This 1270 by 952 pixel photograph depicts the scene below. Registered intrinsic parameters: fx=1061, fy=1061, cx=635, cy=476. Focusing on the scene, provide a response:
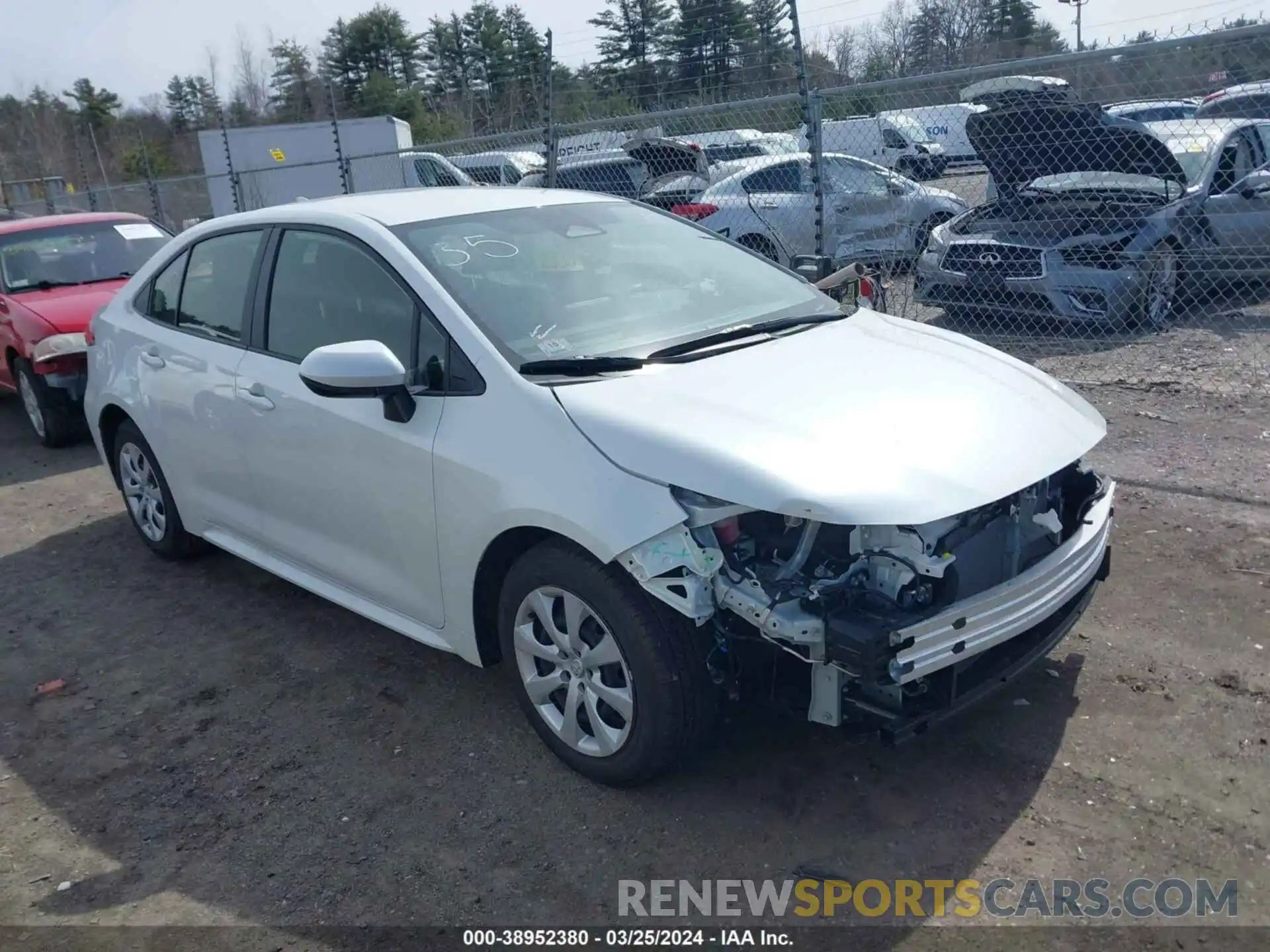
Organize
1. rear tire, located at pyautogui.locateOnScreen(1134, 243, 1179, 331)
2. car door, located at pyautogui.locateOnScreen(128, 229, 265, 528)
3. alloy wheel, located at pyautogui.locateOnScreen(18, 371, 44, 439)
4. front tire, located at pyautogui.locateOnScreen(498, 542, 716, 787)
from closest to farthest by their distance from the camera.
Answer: front tire, located at pyautogui.locateOnScreen(498, 542, 716, 787) < car door, located at pyautogui.locateOnScreen(128, 229, 265, 528) < alloy wheel, located at pyautogui.locateOnScreen(18, 371, 44, 439) < rear tire, located at pyautogui.locateOnScreen(1134, 243, 1179, 331)

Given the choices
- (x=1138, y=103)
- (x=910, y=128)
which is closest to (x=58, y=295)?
(x=910, y=128)

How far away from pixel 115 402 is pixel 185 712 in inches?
76.6

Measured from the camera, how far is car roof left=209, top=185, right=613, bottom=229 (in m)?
4.05

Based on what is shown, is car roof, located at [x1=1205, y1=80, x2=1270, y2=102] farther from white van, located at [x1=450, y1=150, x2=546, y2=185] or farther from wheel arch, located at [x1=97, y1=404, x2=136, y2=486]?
wheel arch, located at [x1=97, y1=404, x2=136, y2=486]

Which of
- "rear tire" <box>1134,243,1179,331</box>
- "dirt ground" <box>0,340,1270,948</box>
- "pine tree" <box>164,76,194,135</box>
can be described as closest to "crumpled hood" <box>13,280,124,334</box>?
"dirt ground" <box>0,340,1270,948</box>

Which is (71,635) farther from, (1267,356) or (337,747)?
(1267,356)

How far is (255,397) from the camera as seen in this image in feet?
13.7

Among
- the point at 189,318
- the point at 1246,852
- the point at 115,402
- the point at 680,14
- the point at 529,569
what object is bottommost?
the point at 1246,852

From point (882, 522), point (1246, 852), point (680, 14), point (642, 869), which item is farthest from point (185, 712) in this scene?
point (680, 14)

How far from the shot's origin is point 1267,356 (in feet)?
25.1

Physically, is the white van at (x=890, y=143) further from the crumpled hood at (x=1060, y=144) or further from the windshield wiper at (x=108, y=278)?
the windshield wiper at (x=108, y=278)

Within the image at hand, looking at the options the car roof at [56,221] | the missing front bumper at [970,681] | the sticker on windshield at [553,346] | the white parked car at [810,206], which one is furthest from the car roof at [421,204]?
the white parked car at [810,206]

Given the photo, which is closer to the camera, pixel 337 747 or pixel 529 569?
pixel 529 569

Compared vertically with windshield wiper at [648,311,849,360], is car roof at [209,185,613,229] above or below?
above
